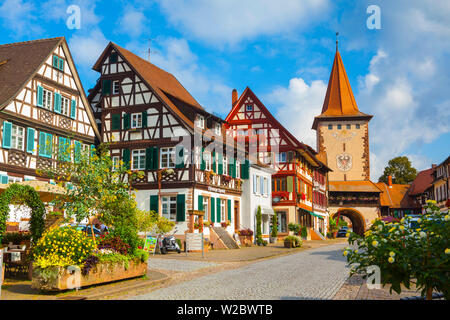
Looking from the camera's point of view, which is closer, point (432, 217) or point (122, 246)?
point (432, 217)

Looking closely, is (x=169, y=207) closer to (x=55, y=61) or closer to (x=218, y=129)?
(x=218, y=129)

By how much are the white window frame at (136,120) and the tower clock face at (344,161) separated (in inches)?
1742

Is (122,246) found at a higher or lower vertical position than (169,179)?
lower

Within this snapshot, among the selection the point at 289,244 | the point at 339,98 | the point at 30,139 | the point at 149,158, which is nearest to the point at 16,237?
the point at 30,139

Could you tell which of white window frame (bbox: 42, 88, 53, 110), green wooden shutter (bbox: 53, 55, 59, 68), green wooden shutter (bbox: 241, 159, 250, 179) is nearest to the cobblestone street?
white window frame (bbox: 42, 88, 53, 110)

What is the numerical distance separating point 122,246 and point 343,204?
56388 mm

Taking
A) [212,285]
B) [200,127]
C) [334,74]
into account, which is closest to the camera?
[212,285]

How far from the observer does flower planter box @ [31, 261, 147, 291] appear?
34.3ft

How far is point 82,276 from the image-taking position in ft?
36.0

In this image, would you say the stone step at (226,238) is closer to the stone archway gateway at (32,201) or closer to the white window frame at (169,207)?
the white window frame at (169,207)

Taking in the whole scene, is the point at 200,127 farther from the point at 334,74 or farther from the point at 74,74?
the point at 334,74

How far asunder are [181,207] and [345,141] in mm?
45848

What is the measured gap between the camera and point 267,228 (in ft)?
128

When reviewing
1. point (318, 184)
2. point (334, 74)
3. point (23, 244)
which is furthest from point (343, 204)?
point (23, 244)
